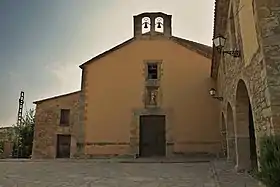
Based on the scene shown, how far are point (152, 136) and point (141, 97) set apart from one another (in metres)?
1.88

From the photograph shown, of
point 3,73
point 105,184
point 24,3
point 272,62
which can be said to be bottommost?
point 105,184

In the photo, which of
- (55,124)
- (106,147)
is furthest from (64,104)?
(106,147)

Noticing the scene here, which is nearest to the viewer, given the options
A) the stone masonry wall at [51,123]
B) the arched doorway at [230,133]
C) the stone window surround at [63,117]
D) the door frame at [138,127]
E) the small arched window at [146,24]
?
the arched doorway at [230,133]

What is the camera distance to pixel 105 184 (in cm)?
679

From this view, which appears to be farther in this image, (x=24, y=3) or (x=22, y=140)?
(x=22, y=140)

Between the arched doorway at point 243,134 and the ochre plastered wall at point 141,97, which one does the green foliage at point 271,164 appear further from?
the ochre plastered wall at point 141,97

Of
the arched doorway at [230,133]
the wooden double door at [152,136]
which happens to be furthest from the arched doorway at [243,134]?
the wooden double door at [152,136]

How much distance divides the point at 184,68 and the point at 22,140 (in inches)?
499

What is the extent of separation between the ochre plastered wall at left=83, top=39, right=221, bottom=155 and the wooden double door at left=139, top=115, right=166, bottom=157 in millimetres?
552

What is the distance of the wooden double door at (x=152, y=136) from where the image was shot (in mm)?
15617

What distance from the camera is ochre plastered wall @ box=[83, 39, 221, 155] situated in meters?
15.2

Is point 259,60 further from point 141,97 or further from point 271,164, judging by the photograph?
point 141,97

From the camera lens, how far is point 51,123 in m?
19.2

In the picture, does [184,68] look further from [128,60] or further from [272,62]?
[272,62]
